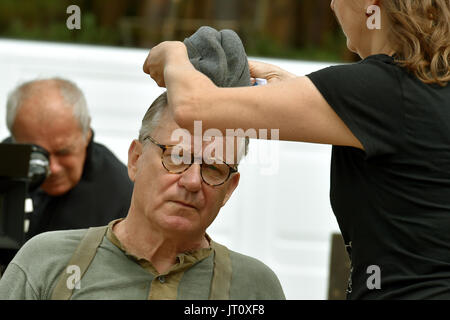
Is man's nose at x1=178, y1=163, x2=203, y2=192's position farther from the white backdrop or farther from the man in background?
the white backdrop

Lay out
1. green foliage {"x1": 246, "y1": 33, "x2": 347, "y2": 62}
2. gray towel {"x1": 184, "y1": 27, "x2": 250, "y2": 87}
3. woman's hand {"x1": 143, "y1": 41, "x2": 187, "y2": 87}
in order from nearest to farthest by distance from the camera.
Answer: woman's hand {"x1": 143, "y1": 41, "x2": 187, "y2": 87} → gray towel {"x1": 184, "y1": 27, "x2": 250, "y2": 87} → green foliage {"x1": 246, "y1": 33, "x2": 347, "y2": 62}

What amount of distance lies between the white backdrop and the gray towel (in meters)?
2.15

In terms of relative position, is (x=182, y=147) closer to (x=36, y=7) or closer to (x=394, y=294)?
(x=394, y=294)

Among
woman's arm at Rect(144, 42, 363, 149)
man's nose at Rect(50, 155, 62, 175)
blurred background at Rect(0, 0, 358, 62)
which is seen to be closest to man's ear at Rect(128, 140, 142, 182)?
woman's arm at Rect(144, 42, 363, 149)

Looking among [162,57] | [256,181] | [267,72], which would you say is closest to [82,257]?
[162,57]

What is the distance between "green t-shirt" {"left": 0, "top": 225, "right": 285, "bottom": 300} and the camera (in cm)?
184

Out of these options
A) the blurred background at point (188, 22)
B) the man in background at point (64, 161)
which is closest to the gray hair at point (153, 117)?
the man in background at point (64, 161)

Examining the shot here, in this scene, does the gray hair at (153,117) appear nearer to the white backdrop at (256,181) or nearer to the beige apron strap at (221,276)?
the beige apron strap at (221,276)

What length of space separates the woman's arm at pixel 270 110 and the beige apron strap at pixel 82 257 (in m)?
→ 0.55

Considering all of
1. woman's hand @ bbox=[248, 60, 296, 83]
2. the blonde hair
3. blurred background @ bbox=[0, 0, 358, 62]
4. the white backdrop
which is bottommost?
the white backdrop

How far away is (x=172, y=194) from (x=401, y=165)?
60 cm

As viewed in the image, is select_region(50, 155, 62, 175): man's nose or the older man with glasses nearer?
the older man with glasses
